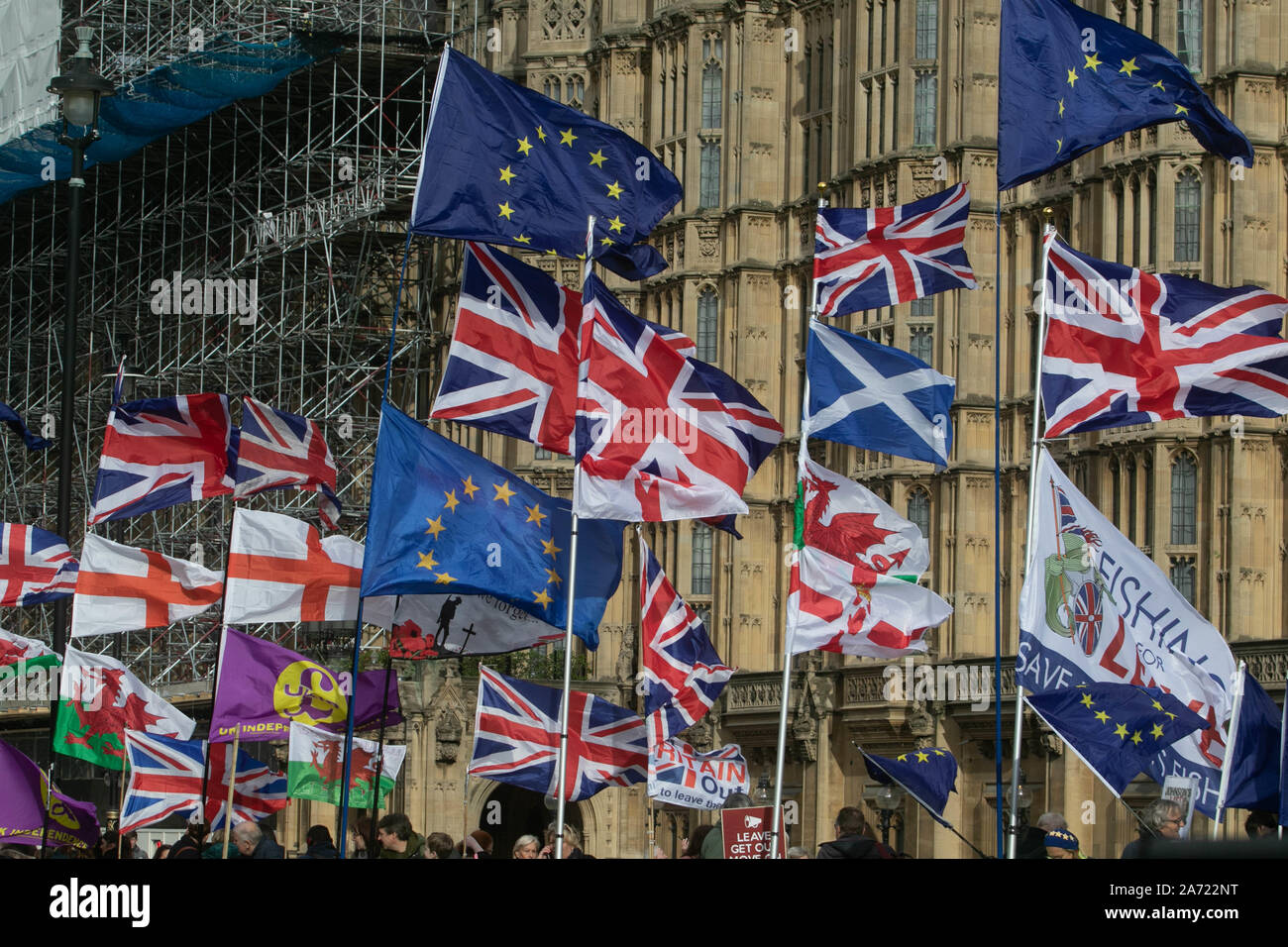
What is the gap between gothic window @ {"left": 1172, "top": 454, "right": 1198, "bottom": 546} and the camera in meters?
32.8

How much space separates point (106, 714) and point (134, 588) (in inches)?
50.5

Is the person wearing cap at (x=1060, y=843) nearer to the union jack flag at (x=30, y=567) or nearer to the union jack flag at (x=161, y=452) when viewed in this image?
the union jack flag at (x=161, y=452)

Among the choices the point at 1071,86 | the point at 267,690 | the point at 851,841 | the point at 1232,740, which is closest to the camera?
the point at 851,841

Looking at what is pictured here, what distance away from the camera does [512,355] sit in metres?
16.6

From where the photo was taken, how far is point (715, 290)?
4350 centimetres

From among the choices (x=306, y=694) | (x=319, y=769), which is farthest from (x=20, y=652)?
(x=319, y=769)

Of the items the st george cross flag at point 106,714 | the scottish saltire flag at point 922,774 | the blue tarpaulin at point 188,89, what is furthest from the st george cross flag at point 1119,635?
the blue tarpaulin at point 188,89

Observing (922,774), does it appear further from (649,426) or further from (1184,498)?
(1184,498)

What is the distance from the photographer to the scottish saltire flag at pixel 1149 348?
16.3 meters

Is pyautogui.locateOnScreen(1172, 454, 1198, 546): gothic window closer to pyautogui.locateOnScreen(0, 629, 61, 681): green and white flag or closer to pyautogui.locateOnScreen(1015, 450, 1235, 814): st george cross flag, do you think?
pyautogui.locateOnScreen(0, 629, 61, 681): green and white flag

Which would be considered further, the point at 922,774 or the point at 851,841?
the point at 922,774
